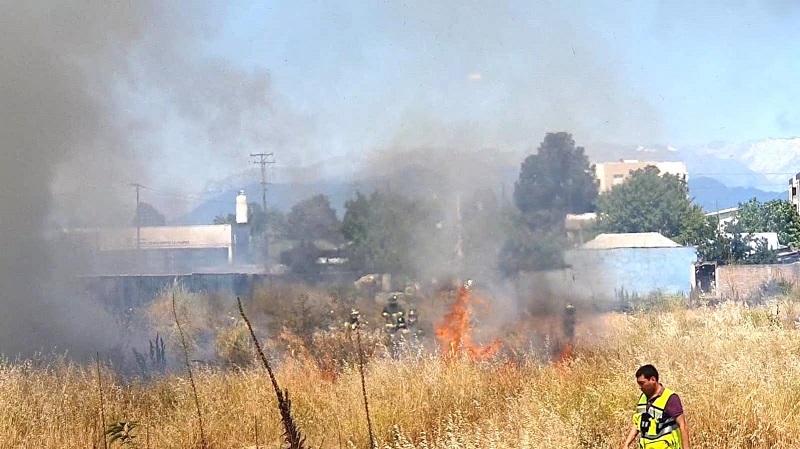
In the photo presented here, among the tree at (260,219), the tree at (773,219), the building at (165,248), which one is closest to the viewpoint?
the building at (165,248)

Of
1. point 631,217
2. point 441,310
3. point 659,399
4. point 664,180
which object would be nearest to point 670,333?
point 441,310

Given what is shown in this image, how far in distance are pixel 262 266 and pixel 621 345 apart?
1259 centimetres

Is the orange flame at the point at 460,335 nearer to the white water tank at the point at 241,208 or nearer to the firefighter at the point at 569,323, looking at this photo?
the firefighter at the point at 569,323

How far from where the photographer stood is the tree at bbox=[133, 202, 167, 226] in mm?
21750

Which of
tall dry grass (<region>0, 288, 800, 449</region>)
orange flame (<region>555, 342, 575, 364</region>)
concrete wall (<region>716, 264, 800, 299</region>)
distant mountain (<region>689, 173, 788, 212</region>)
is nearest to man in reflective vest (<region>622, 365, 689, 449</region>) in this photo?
tall dry grass (<region>0, 288, 800, 449</region>)

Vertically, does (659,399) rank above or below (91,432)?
above

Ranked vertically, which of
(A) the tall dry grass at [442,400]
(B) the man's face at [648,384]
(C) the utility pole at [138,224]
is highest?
(C) the utility pole at [138,224]

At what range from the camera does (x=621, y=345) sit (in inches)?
578

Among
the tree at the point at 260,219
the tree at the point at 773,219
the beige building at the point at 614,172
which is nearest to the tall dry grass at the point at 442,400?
the tree at the point at 260,219

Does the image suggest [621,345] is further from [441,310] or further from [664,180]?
[664,180]

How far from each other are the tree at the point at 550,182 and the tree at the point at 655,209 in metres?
9.89

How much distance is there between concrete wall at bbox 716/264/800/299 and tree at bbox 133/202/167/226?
60.5 feet

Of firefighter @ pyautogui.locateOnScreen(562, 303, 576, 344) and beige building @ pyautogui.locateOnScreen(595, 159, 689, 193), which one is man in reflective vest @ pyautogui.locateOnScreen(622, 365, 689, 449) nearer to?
firefighter @ pyautogui.locateOnScreen(562, 303, 576, 344)

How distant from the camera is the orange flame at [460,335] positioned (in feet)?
49.5
